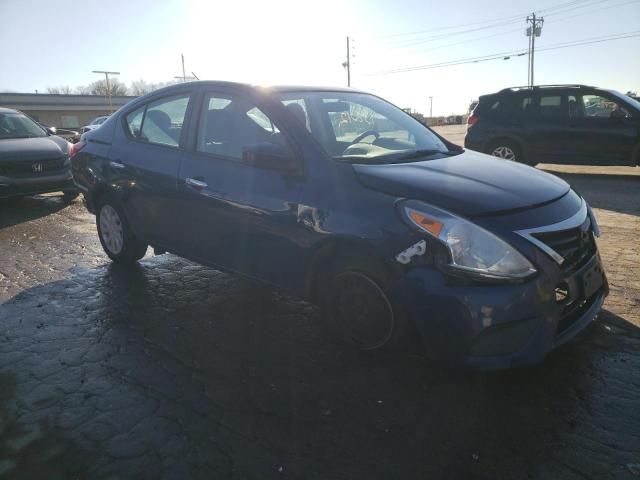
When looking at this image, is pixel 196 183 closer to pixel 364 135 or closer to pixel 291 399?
pixel 364 135

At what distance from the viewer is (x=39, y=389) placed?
283cm

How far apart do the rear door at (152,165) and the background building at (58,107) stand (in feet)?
198

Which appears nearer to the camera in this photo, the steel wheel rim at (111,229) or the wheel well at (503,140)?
the steel wheel rim at (111,229)

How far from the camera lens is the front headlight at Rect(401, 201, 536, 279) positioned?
2.42 m

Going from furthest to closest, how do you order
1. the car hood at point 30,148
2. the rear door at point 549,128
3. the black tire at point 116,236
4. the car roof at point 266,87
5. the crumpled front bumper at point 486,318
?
the rear door at point 549,128
the car hood at point 30,148
the black tire at point 116,236
the car roof at point 266,87
the crumpled front bumper at point 486,318

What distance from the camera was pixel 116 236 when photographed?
491 centimetres

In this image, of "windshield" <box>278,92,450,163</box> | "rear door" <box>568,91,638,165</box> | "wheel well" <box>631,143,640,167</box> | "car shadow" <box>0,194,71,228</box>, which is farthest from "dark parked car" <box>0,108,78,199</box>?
"wheel well" <box>631,143,640,167</box>

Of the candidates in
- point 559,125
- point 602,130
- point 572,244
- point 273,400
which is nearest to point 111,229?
point 273,400

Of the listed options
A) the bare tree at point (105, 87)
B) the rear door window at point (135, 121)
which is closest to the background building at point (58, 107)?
the bare tree at point (105, 87)

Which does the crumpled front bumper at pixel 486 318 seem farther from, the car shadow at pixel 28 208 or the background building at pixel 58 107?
the background building at pixel 58 107

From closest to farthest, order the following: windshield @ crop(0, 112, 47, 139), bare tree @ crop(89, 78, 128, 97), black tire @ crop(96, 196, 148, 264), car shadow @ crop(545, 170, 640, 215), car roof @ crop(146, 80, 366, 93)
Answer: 1. car roof @ crop(146, 80, 366, 93)
2. black tire @ crop(96, 196, 148, 264)
3. car shadow @ crop(545, 170, 640, 215)
4. windshield @ crop(0, 112, 47, 139)
5. bare tree @ crop(89, 78, 128, 97)

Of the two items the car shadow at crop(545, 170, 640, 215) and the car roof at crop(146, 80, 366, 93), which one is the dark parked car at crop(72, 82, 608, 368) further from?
the car shadow at crop(545, 170, 640, 215)

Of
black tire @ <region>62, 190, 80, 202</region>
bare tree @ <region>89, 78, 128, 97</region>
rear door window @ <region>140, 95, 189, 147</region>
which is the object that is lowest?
black tire @ <region>62, 190, 80, 202</region>

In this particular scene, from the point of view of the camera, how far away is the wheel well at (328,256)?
278 cm
